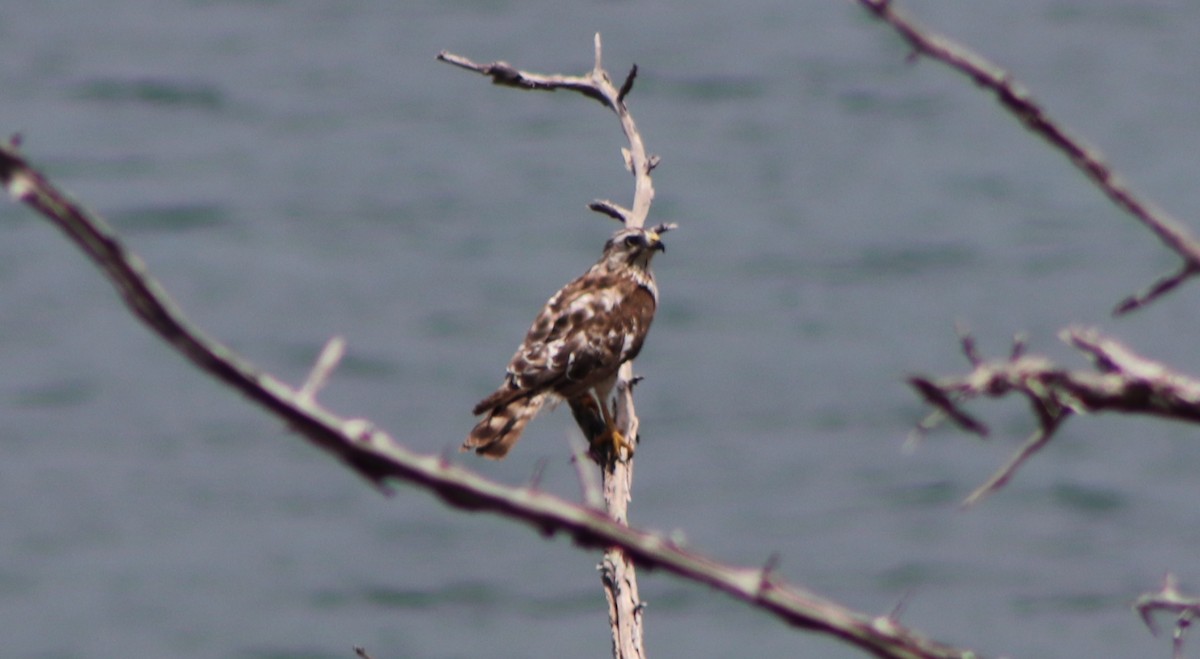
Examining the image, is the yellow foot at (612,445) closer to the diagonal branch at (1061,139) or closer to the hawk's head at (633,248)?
the hawk's head at (633,248)

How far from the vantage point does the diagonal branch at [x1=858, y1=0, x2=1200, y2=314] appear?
58.1 inches

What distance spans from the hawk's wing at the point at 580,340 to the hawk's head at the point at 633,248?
138 mm

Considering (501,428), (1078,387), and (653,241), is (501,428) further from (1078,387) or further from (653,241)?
(1078,387)

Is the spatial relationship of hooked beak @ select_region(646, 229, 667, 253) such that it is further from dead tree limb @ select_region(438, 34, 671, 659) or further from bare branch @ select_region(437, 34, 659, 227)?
bare branch @ select_region(437, 34, 659, 227)

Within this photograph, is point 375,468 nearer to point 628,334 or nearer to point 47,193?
point 47,193

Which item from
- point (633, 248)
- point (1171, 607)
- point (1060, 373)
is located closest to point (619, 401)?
point (633, 248)

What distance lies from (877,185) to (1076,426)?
7.76 meters

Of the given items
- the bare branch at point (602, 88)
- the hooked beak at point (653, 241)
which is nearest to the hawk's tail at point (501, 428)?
the hooked beak at point (653, 241)

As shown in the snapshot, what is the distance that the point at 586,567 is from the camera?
108ft

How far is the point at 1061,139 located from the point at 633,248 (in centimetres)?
759

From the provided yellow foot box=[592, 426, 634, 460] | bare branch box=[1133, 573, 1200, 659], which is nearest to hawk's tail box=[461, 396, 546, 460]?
yellow foot box=[592, 426, 634, 460]

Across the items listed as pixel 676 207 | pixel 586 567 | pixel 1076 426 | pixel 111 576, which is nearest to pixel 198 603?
pixel 111 576

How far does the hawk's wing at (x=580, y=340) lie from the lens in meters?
8.06

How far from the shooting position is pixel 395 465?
1330mm
